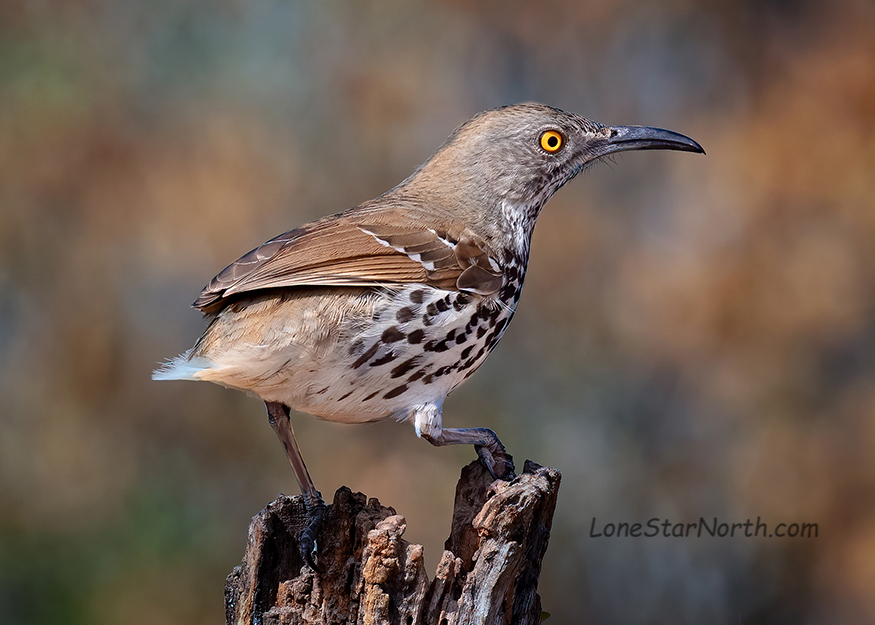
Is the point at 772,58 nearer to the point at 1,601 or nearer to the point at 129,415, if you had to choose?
the point at 129,415

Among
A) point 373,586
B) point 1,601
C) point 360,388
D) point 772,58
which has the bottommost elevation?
point 1,601

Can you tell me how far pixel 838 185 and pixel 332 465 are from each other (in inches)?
148

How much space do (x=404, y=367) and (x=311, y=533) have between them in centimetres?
65

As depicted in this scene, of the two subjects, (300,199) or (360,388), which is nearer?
(360,388)

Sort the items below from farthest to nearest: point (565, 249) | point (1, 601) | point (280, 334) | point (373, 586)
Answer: point (565, 249) → point (1, 601) → point (280, 334) → point (373, 586)

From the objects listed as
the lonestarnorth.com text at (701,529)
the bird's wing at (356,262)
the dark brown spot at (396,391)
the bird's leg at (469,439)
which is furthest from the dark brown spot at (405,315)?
the lonestarnorth.com text at (701,529)

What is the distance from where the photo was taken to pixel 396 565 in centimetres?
258

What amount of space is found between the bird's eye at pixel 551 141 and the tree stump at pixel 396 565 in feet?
4.54

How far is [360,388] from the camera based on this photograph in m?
2.91

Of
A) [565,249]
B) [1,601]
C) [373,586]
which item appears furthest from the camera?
[565,249]

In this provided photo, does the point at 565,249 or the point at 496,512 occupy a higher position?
the point at 565,249

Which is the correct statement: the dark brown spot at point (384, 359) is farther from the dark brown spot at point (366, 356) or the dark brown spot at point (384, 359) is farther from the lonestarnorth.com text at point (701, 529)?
the lonestarnorth.com text at point (701, 529)

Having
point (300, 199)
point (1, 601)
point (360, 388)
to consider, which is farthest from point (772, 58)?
point (1, 601)

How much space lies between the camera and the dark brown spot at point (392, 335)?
284 cm
